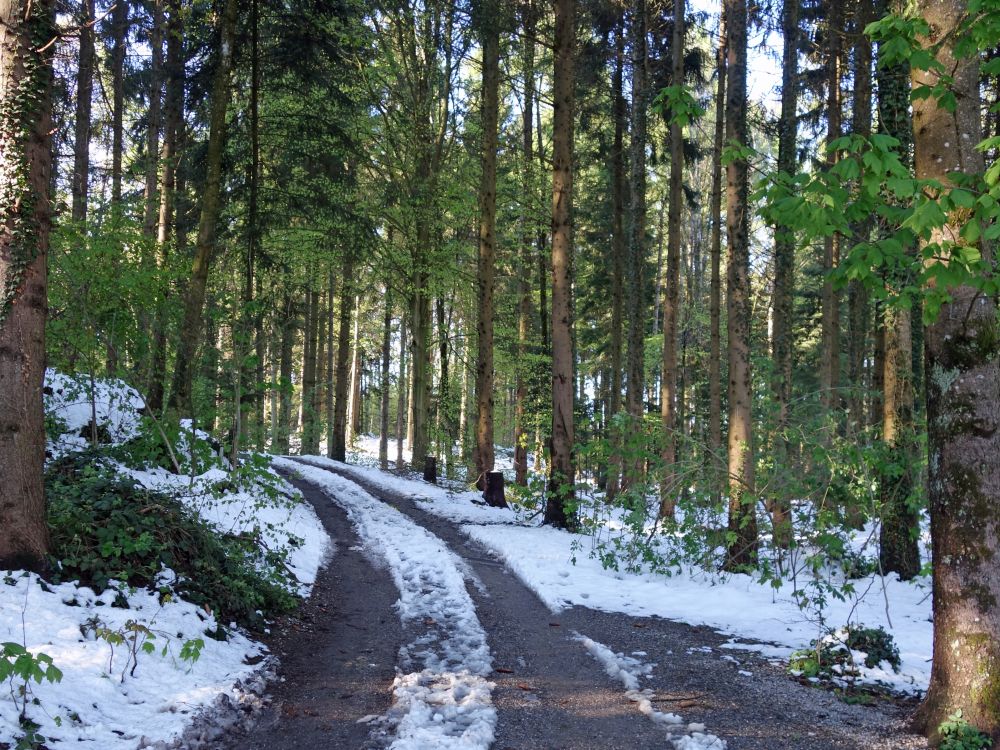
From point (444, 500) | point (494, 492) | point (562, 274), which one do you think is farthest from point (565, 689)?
point (444, 500)

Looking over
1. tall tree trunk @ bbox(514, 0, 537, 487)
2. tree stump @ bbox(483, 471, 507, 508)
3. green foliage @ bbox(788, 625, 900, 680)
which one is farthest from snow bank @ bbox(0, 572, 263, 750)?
tall tree trunk @ bbox(514, 0, 537, 487)

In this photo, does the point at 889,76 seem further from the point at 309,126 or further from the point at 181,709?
the point at 309,126

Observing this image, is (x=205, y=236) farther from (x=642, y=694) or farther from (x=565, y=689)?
(x=642, y=694)

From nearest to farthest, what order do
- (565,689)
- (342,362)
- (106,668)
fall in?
(106,668), (565,689), (342,362)

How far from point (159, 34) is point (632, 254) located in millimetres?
13094

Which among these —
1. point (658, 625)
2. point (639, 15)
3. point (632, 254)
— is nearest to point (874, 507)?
point (658, 625)

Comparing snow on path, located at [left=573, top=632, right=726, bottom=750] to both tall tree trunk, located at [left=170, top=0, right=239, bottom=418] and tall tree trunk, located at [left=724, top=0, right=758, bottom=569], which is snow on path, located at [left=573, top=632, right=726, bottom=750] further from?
tall tree trunk, located at [left=170, top=0, right=239, bottom=418]

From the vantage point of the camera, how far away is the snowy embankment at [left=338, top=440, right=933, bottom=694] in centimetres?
582

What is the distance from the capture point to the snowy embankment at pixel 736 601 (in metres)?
5.82

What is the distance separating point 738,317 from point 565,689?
20.3 feet

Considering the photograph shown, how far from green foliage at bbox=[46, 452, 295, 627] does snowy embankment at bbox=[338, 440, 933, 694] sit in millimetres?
3420

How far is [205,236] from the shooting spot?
10562 mm

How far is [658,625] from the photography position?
6672 millimetres

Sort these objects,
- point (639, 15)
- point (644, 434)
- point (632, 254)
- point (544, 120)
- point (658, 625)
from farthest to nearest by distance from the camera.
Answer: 1. point (544, 120)
2. point (632, 254)
3. point (639, 15)
4. point (644, 434)
5. point (658, 625)
